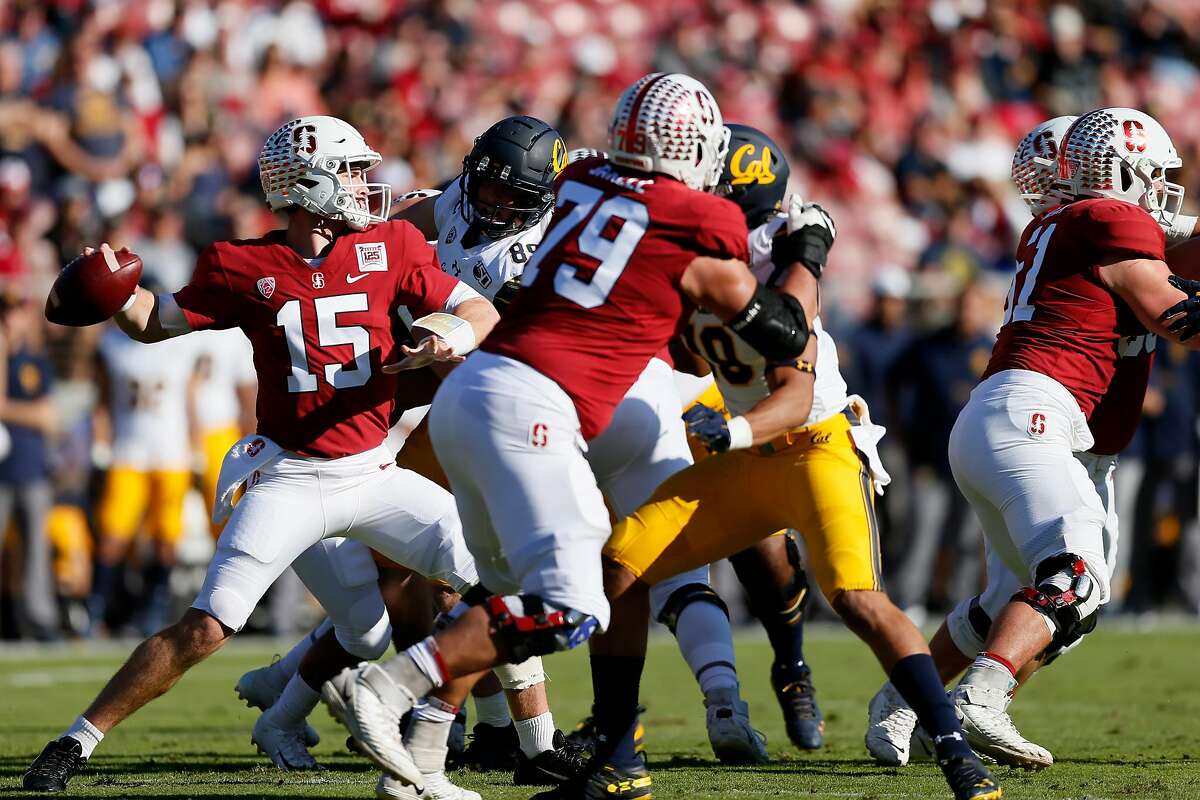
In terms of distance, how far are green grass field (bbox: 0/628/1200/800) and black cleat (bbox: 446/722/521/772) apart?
0.84 feet

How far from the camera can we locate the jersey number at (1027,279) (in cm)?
595

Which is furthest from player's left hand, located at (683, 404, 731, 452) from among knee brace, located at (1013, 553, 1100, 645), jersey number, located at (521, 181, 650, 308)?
knee brace, located at (1013, 553, 1100, 645)

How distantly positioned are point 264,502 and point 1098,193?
302cm

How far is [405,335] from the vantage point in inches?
251

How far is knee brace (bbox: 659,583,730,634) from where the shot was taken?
6.29m

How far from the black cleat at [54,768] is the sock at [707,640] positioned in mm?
2119

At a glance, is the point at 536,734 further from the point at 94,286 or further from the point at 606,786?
the point at 94,286

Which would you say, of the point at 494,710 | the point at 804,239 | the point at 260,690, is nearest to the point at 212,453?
A: the point at 260,690

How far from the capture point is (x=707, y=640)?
629cm

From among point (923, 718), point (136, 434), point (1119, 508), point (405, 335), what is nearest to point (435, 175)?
point (136, 434)

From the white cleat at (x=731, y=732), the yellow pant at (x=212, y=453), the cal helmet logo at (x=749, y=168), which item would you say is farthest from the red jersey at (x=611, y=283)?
the yellow pant at (x=212, y=453)

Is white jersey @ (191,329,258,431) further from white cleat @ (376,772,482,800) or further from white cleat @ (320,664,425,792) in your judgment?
white cleat @ (320,664,425,792)

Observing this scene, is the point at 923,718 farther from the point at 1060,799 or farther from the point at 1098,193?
the point at 1098,193

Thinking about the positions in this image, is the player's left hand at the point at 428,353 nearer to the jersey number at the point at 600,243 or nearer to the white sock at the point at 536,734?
the jersey number at the point at 600,243
